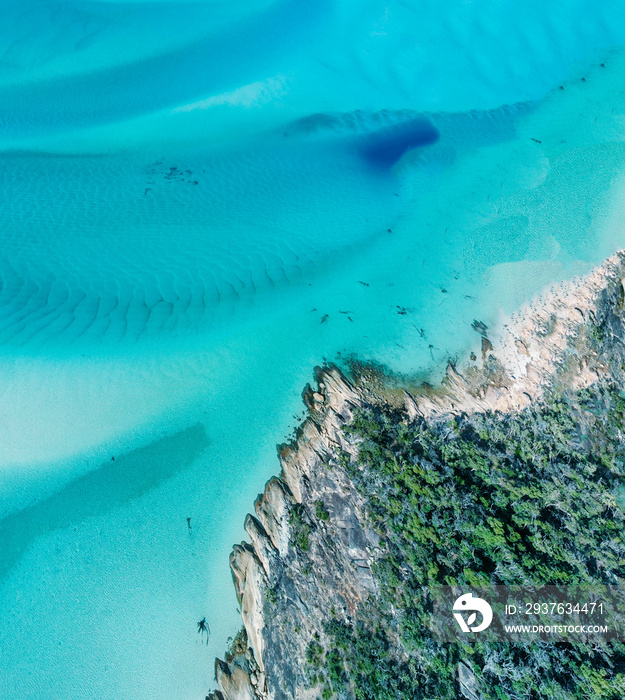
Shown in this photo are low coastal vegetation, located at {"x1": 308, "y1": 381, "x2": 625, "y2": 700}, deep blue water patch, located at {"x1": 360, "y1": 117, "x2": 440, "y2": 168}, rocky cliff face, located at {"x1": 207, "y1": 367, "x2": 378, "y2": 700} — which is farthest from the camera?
deep blue water patch, located at {"x1": 360, "y1": 117, "x2": 440, "y2": 168}

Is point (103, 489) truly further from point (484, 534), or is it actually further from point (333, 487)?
point (484, 534)

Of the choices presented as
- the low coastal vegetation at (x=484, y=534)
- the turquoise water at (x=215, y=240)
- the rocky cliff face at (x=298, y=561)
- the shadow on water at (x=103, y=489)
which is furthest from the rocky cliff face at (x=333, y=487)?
the shadow on water at (x=103, y=489)

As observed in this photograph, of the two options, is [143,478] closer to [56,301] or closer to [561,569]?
[56,301]

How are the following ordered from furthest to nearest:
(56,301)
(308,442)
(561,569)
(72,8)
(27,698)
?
(72,8) < (56,301) < (308,442) < (27,698) < (561,569)

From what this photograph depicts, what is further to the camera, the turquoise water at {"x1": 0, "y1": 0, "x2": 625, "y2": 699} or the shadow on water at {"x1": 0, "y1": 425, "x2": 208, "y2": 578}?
the shadow on water at {"x1": 0, "y1": 425, "x2": 208, "y2": 578}

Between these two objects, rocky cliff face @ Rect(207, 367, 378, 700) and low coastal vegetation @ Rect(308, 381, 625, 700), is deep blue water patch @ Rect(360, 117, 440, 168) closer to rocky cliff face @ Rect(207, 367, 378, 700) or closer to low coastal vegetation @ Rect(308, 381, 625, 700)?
rocky cliff face @ Rect(207, 367, 378, 700)

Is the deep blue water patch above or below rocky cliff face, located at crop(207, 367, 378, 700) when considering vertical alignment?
above

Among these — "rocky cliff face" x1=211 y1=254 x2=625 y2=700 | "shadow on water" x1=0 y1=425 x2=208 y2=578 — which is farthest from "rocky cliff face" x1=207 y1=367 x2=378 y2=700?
"shadow on water" x1=0 y1=425 x2=208 y2=578

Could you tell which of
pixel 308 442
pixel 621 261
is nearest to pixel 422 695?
pixel 308 442
